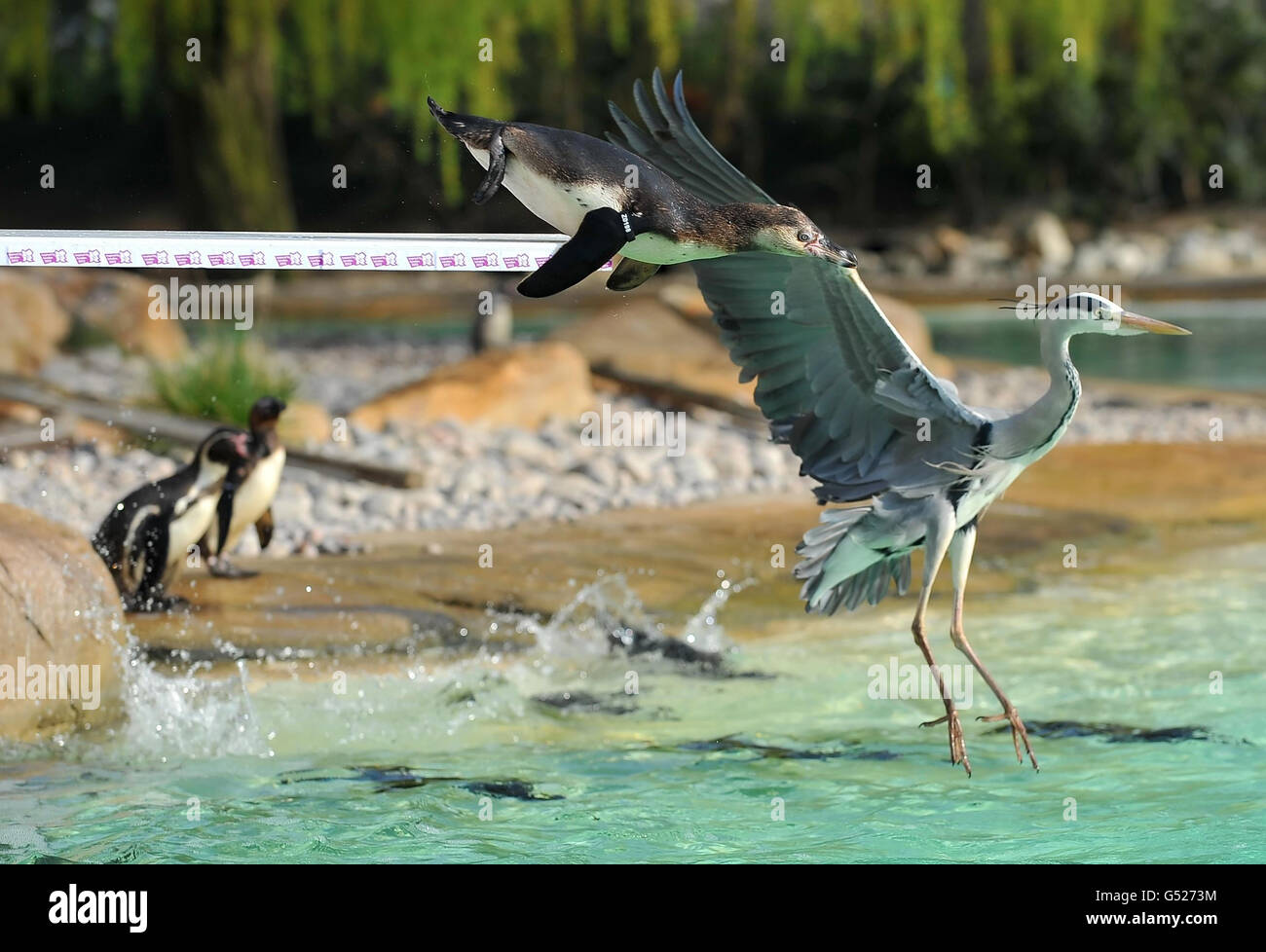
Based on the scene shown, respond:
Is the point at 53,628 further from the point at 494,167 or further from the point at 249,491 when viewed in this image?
the point at 494,167

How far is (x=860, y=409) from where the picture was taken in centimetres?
307

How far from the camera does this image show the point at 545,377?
25.8ft

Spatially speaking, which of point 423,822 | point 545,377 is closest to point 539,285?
point 423,822

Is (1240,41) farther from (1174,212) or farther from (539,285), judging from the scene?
(539,285)

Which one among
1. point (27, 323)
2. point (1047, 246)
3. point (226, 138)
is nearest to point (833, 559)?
point (27, 323)

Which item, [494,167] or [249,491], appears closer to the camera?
[494,167]

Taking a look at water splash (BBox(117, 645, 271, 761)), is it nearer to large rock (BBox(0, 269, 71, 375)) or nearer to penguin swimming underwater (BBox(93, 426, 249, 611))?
penguin swimming underwater (BBox(93, 426, 249, 611))

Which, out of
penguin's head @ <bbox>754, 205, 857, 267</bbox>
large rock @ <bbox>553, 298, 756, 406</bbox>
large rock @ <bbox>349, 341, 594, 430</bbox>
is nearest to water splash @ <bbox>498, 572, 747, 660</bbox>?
penguin's head @ <bbox>754, 205, 857, 267</bbox>

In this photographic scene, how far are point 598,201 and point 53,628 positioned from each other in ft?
6.76

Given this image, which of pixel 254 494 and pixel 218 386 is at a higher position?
pixel 218 386

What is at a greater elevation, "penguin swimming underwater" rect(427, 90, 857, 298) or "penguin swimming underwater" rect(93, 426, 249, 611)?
"penguin swimming underwater" rect(427, 90, 857, 298)

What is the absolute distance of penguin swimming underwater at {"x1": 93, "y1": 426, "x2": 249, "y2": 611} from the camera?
451cm

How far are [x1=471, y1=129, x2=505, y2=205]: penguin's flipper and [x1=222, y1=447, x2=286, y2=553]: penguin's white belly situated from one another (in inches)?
99.9
